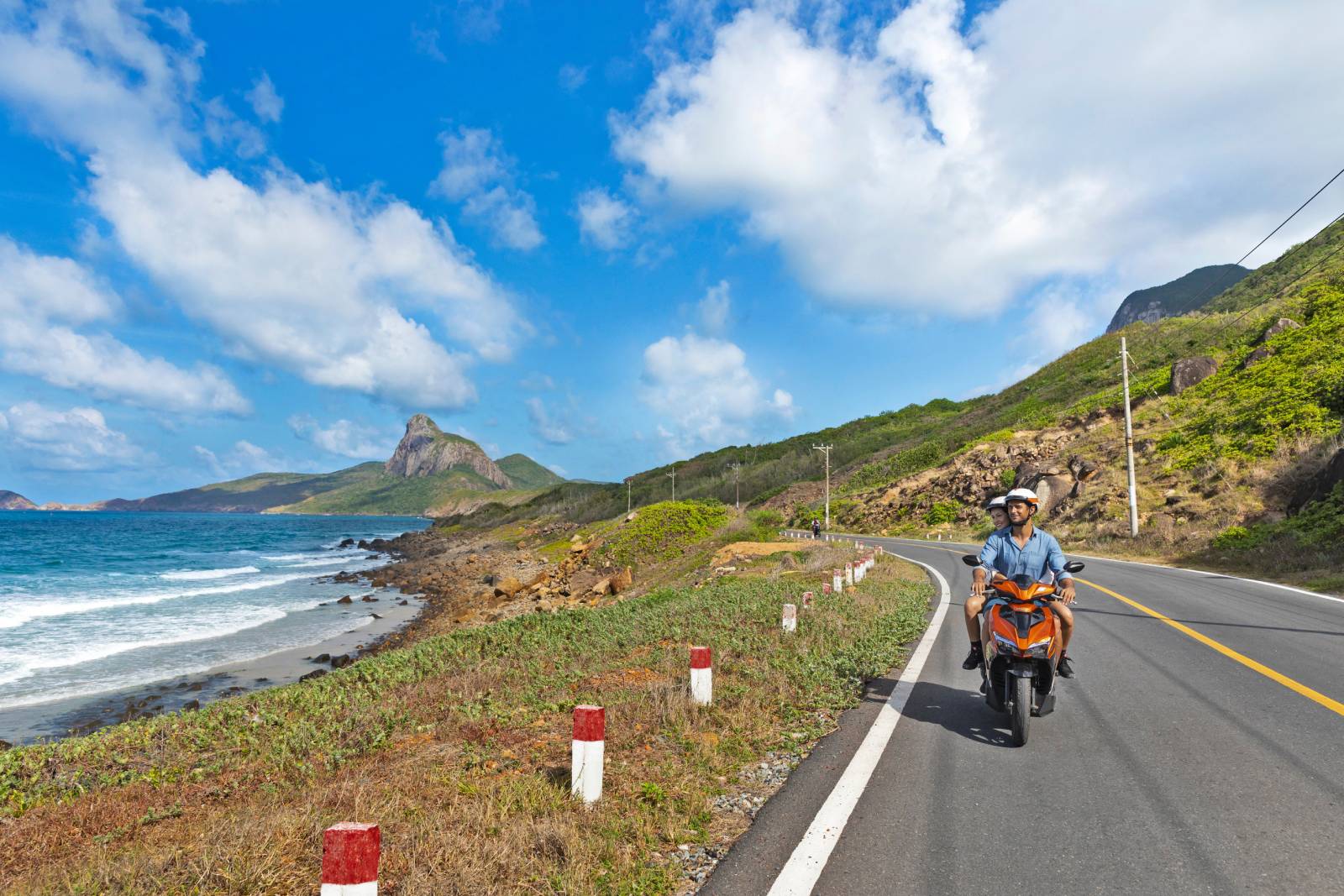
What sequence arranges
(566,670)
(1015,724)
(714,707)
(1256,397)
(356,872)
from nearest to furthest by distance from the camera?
(356,872)
(1015,724)
(714,707)
(566,670)
(1256,397)

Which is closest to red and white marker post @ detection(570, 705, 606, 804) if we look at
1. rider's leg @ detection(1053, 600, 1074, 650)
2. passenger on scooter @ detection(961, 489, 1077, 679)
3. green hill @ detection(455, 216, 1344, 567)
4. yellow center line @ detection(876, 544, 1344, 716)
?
passenger on scooter @ detection(961, 489, 1077, 679)

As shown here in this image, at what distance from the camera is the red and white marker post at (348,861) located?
2.76 meters

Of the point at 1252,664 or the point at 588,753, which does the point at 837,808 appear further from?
the point at 1252,664

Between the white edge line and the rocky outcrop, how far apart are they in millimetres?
42289

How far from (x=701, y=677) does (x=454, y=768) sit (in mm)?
2384

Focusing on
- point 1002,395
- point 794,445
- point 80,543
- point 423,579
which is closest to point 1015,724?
point 423,579

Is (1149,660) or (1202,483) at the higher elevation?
(1202,483)

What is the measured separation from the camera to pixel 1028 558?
601 cm

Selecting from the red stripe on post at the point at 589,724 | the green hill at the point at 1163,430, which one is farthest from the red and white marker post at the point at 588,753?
the green hill at the point at 1163,430

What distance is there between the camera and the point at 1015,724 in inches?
212

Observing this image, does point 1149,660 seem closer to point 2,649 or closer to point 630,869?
point 630,869

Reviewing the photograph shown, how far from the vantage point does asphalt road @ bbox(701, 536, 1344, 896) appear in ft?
11.1

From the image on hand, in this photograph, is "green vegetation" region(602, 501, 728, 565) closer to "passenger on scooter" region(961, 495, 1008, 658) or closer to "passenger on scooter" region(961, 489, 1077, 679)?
"passenger on scooter" region(961, 495, 1008, 658)

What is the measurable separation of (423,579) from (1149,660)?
47.6 m
